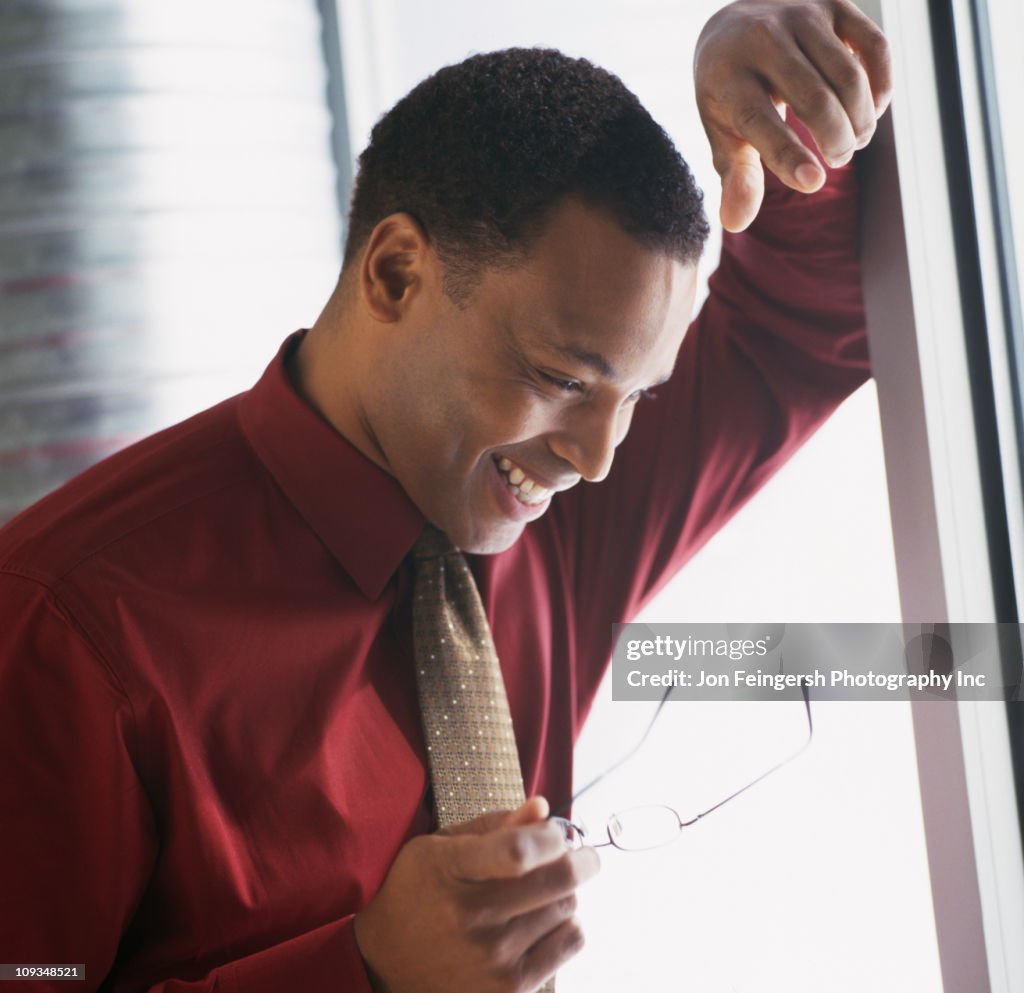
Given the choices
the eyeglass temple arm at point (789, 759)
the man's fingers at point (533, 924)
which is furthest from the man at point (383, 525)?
the eyeglass temple arm at point (789, 759)

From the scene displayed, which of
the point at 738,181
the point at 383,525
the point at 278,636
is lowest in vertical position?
the point at 278,636

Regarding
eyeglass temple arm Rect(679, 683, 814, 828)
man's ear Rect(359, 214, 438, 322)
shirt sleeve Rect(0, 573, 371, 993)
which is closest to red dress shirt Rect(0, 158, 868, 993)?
shirt sleeve Rect(0, 573, 371, 993)

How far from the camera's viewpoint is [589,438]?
1024mm

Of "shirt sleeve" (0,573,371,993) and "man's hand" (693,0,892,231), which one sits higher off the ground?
"man's hand" (693,0,892,231)

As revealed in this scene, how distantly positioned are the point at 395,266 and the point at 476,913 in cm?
56

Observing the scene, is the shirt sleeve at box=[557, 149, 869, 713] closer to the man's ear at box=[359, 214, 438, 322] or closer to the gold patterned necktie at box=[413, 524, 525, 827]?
the gold patterned necktie at box=[413, 524, 525, 827]

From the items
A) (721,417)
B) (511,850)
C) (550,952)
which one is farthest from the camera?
(721,417)

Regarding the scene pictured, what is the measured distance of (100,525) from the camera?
3.29ft

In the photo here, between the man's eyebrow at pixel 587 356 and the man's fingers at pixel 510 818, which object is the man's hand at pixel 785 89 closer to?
the man's eyebrow at pixel 587 356

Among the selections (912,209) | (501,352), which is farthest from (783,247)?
(501,352)

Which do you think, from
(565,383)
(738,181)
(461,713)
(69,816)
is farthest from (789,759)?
(69,816)

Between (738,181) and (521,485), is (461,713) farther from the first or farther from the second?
(738,181)

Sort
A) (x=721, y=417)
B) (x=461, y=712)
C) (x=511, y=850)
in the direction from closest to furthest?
(x=511, y=850)
(x=461, y=712)
(x=721, y=417)

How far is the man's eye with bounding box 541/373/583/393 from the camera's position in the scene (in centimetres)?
100
